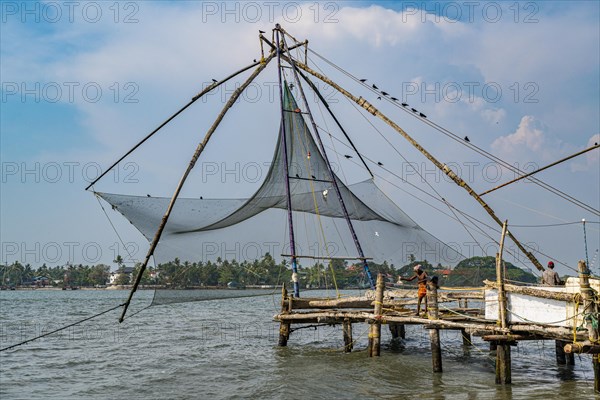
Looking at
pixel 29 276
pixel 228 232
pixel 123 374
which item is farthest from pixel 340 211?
pixel 29 276

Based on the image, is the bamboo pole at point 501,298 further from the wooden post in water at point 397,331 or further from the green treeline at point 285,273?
the wooden post in water at point 397,331

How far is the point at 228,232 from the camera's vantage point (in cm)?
1659

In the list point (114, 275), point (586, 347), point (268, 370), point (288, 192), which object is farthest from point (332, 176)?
point (114, 275)

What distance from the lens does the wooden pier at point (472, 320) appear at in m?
10.3

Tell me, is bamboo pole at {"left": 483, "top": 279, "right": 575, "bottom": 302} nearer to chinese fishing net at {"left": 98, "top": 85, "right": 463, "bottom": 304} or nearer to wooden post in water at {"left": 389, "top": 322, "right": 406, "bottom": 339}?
chinese fishing net at {"left": 98, "top": 85, "right": 463, "bottom": 304}

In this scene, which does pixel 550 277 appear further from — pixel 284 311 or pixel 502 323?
pixel 284 311

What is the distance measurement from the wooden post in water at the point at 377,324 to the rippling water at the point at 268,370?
0.32 metres

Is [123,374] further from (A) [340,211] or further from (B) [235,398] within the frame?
(A) [340,211]

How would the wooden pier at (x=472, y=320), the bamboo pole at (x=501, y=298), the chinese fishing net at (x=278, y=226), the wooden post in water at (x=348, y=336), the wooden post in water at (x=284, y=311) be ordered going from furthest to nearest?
the wooden post in water at (x=348, y=336), the wooden post in water at (x=284, y=311), the chinese fishing net at (x=278, y=226), the bamboo pole at (x=501, y=298), the wooden pier at (x=472, y=320)

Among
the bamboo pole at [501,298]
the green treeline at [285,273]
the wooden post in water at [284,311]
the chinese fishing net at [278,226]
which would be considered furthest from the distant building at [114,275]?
the bamboo pole at [501,298]

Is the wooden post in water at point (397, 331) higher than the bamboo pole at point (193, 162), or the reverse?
the bamboo pole at point (193, 162)

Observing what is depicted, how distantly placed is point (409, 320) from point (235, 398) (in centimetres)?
419

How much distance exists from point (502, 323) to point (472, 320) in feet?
7.40

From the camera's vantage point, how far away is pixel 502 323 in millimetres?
11414
